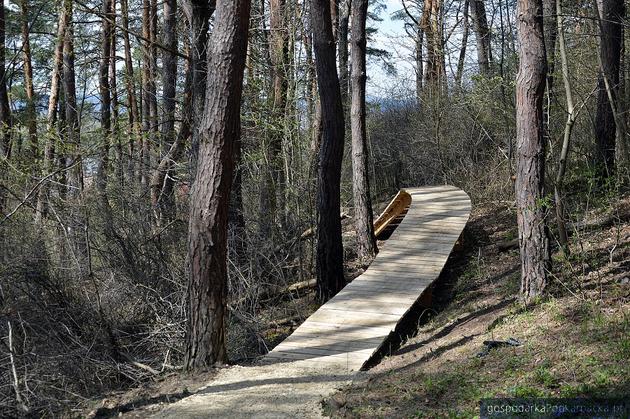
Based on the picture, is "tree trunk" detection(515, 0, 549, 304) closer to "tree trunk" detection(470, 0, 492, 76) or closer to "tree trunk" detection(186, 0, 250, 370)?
"tree trunk" detection(186, 0, 250, 370)

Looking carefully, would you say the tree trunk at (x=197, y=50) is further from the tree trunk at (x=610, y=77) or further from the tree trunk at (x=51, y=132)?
the tree trunk at (x=610, y=77)

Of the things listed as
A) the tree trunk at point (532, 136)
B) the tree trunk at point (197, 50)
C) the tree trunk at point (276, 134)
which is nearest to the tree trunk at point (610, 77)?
the tree trunk at point (532, 136)

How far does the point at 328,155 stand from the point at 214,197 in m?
4.14

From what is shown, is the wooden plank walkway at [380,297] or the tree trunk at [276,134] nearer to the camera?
the wooden plank walkway at [380,297]

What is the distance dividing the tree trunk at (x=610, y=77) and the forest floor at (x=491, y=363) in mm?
2672

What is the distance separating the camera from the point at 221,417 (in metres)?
5.62

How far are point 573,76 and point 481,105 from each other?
3.19 meters

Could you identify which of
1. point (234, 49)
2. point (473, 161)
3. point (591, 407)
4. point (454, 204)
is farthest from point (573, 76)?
point (591, 407)

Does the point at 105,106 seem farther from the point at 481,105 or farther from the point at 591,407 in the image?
the point at 591,407

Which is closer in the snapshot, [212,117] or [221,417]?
[221,417]

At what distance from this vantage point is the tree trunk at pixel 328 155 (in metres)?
10.7

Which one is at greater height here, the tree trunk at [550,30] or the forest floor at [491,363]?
the tree trunk at [550,30]

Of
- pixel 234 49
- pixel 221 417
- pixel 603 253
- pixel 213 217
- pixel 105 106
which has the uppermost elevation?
pixel 105 106

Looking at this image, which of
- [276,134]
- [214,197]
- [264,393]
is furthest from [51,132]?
[264,393]
